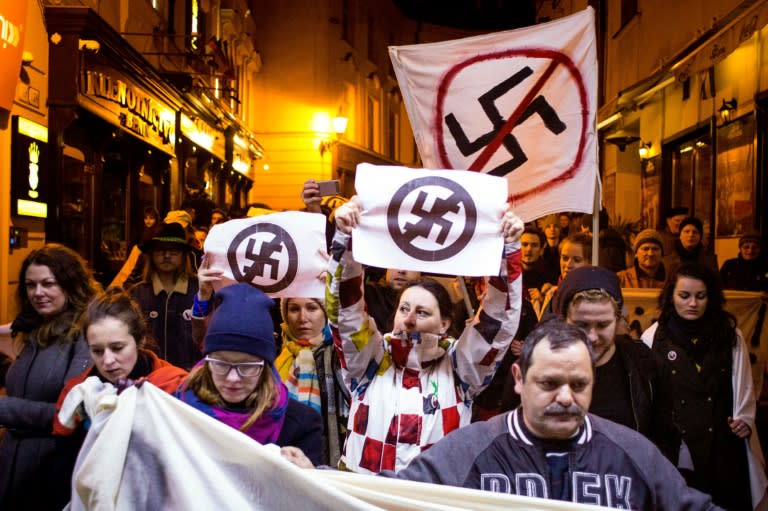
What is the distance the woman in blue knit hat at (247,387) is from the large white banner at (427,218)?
2.09 ft

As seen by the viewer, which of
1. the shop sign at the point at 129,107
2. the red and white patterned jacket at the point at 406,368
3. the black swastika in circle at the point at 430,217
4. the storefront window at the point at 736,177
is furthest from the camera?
the shop sign at the point at 129,107

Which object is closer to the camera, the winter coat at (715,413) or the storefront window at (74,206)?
the winter coat at (715,413)

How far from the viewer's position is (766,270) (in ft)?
30.5

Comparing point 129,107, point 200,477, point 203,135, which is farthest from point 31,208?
point 203,135

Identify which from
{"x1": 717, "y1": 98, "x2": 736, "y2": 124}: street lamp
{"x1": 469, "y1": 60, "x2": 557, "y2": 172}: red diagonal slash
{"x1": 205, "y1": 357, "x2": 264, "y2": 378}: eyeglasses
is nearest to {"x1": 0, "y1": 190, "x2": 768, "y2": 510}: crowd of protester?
{"x1": 205, "y1": 357, "x2": 264, "y2": 378}: eyeglasses

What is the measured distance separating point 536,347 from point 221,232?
8.11 feet

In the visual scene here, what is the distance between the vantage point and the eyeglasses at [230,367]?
3.04 meters

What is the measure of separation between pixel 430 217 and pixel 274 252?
4.17 ft

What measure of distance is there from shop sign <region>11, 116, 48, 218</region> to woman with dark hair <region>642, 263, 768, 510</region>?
636 cm

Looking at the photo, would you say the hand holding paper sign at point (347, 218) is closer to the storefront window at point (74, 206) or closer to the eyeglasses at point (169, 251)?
the eyeglasses at point (169, 251)

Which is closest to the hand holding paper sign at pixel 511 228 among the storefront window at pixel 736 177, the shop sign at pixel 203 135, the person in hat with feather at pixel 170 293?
the person in hat with feather at pixel 170 293

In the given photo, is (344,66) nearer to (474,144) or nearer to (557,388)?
(474,144)

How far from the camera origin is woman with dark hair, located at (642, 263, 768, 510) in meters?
4.82

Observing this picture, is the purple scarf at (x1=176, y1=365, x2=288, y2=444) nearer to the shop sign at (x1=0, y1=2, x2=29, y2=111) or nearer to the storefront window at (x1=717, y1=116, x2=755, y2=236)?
the shop sign at (x1=0, y1=2, x2=29, y2=111)
